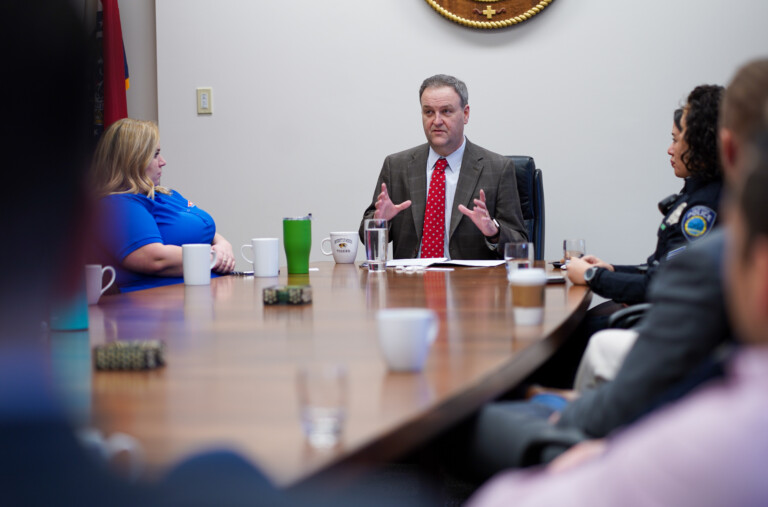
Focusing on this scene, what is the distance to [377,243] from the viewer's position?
256 centimetres

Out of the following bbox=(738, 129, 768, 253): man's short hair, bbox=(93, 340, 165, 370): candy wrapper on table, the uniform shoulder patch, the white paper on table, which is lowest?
the white paper on table

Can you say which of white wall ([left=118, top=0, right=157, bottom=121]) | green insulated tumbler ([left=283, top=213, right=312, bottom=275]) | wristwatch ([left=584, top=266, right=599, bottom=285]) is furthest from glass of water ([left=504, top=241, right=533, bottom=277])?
white wall ([left=118, top=0, right=157, bottom=121])

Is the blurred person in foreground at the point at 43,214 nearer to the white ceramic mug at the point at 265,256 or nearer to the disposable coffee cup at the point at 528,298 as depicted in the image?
the disposable coffee cup at the point at 528,298

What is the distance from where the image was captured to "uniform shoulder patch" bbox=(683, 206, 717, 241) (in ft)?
6.46

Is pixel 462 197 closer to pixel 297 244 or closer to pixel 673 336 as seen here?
pixel 297 244

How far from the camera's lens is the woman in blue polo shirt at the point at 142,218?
8.06 feet

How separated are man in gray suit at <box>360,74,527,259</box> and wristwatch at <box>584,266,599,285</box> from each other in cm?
116

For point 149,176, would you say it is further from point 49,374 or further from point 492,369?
point 492,369

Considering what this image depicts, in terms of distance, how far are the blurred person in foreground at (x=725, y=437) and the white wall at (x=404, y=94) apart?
3.26 meters

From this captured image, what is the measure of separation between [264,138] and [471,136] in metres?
1.08

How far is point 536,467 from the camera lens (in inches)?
36.1

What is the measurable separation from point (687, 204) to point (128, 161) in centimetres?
179

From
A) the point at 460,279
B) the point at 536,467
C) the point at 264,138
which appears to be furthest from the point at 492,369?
the point at 264,138

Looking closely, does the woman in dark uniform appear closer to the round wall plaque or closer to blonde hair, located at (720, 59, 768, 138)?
blonde hair, located at (720, 59, 768, 138)
